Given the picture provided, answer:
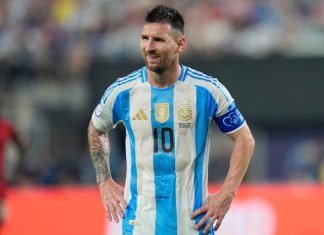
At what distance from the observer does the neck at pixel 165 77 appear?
6.03 meters

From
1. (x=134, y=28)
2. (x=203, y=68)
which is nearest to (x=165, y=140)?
(x=203, y=68)

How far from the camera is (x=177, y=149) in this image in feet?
19.8

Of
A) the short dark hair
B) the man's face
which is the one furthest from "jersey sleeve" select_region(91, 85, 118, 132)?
the short dark hair

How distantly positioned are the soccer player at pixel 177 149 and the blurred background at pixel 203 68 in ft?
31.2

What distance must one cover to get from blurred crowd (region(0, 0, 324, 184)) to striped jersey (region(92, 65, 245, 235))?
9.66m

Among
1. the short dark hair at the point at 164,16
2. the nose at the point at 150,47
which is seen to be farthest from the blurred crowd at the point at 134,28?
the nose at the point at 150,47

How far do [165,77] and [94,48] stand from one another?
10.9m

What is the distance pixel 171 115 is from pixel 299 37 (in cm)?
1062

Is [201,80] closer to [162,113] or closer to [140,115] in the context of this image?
[162,113]

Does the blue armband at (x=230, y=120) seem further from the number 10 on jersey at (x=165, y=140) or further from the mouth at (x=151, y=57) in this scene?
the mouth at (x=151, y=57)

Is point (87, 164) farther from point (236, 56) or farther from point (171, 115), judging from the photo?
point (171, 115)

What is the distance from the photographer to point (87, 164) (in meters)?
15.0

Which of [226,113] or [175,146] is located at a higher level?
[226,113]

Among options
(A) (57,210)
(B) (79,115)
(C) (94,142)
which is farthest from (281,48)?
(C) (94,142)
